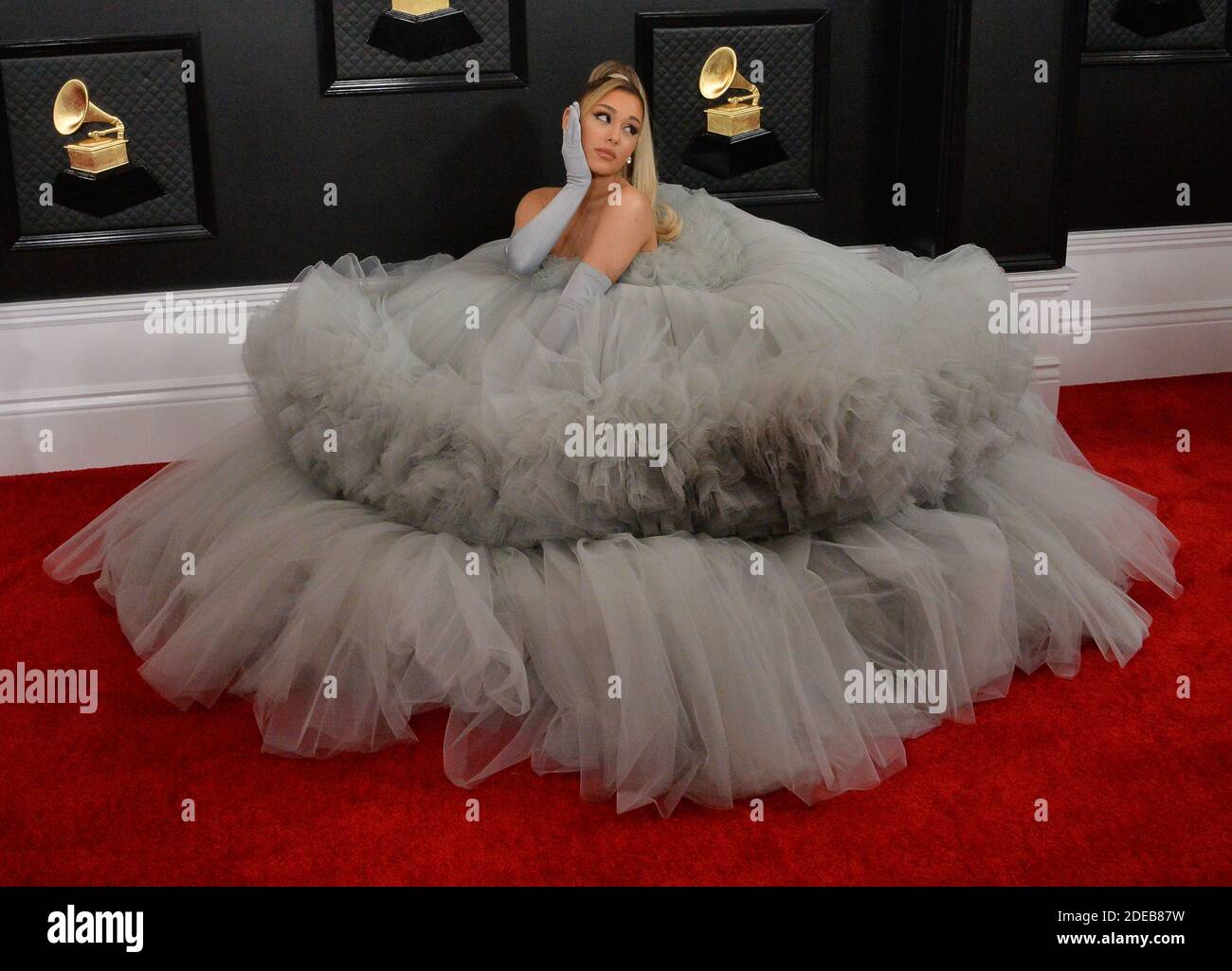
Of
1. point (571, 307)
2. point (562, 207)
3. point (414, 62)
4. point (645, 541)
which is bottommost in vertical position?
point (645, 541)

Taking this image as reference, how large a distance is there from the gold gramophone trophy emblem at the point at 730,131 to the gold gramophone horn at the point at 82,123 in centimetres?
155

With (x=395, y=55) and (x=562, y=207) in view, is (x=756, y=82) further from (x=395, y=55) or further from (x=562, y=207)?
(x=562, y=207)

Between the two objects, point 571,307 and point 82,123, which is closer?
point 571,307

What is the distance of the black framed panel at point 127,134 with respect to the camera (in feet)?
10.7

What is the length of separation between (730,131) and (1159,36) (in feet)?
4.57

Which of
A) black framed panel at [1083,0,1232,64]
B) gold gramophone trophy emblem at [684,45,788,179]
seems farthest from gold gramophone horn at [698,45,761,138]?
black framed panel at [1083,0,1232,64]

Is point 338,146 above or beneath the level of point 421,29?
beneath

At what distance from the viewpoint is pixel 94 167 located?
10.9ft

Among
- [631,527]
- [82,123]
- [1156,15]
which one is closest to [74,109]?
Answer: [82,123]

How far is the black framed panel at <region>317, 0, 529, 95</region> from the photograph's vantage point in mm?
3344

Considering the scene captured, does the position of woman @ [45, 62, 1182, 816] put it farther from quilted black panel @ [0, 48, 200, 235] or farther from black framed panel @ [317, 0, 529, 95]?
quilted black panel @ [0, 48, 200, 235]

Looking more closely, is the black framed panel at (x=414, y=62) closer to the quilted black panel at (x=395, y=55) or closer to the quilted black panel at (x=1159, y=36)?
the quilted black panel at (x=395, y=55)
